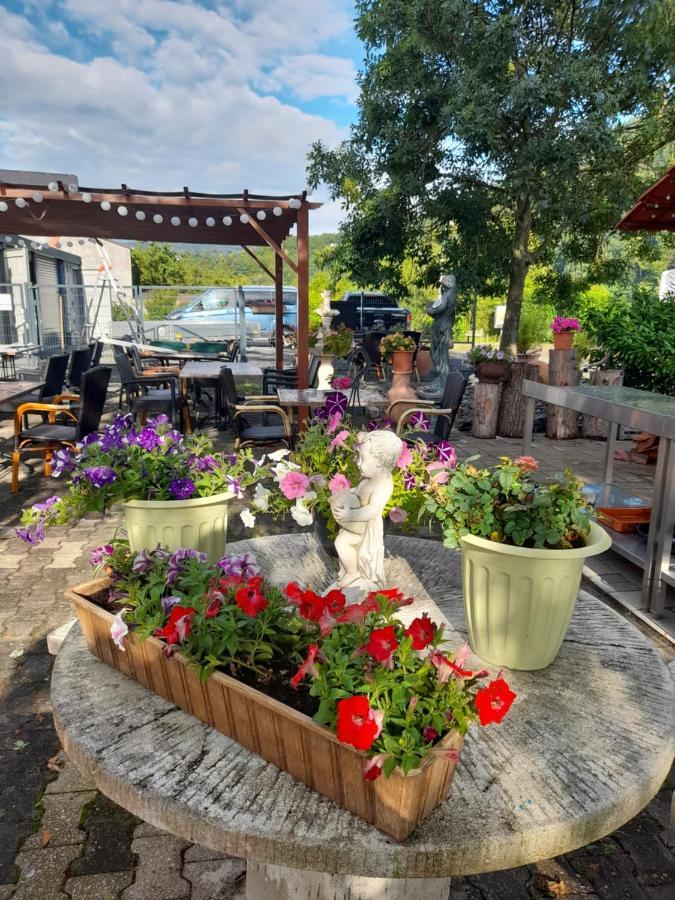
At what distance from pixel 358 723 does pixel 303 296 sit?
574 cm

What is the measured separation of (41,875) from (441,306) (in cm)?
864

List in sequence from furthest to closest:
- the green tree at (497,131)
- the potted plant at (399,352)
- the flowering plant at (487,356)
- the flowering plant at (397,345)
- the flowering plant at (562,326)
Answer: the green tree at (497,131), the flowering plant at (397,345), the potted plant at (399,352), the flowering plant at (487,356), the flowering plant at (562,326)

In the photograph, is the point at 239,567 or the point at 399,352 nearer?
the point at 239,567

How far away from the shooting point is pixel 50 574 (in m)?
3.57

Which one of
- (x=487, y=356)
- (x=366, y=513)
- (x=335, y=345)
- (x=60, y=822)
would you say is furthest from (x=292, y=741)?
(x=487, y=356)

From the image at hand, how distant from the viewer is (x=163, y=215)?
6.78 m

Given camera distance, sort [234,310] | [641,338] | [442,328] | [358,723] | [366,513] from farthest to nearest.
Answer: [234,310]
[442,328]
[641,338]
[366,513]
[358,723]

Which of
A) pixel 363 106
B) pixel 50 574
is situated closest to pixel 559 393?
pixel 50 574

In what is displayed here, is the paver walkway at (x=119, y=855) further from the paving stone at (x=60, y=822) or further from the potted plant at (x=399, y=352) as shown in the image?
the potted plant at (x=399, y=352)

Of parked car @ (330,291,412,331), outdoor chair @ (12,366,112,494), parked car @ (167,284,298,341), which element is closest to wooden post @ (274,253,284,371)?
outdoor chair @ (12,366,112,494)

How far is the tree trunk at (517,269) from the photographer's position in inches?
390

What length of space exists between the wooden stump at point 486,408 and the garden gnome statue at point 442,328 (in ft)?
5.22

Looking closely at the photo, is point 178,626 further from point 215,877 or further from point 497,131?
point 497,131

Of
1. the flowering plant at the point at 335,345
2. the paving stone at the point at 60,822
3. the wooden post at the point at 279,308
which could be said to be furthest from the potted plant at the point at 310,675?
the wooden post at the point at 279,308
